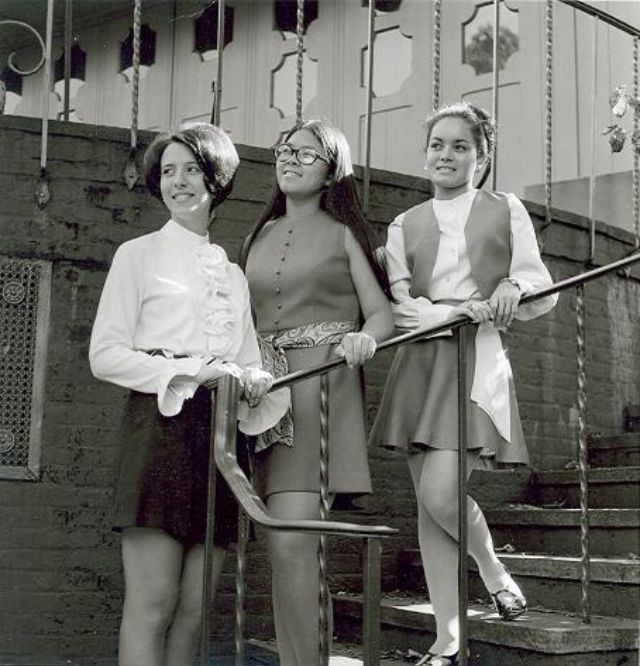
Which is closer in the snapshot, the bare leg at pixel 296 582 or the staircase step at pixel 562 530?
the bare leg at pixel 296 582

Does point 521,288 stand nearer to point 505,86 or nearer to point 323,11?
point 505,86

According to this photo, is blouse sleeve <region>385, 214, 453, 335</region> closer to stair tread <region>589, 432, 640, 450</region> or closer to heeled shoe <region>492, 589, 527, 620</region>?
heeled shoe <region>492, 589, 527, 620</region>

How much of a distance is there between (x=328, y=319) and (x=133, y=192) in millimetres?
1552

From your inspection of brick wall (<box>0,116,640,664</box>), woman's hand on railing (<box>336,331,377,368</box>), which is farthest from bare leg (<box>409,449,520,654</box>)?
brick wall (<box>0,116,640,664</box>)

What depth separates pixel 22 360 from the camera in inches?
159

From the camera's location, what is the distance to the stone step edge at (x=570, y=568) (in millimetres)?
3510

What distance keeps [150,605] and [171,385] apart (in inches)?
21.3

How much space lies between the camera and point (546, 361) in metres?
5.22

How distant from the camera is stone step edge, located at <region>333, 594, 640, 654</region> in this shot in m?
3.09

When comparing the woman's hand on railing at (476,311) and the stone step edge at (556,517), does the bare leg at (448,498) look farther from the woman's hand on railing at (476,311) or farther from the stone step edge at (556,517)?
the stone step edge at (556,517)

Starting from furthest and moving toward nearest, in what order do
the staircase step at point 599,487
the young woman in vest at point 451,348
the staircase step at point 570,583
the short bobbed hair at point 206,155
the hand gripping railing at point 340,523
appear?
the staircase step at point 599,487
the staircase step at point 570,583
the young woman in vest at point 451,348
the short bobbed hair at point 206,155
the hand gripping railing at point 340,523

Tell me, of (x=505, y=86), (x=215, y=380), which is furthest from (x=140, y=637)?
(x=505, y=86)

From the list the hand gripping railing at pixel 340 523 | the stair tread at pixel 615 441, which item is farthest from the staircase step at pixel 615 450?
the hand gripping railing at pixel 340 523

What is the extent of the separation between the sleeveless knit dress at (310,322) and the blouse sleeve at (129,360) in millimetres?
404
